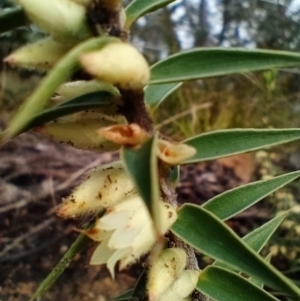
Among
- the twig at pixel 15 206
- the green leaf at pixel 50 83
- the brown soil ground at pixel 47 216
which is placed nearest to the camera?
the green leaf at pixel 50 83

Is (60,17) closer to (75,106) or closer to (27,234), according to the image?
(75,106)

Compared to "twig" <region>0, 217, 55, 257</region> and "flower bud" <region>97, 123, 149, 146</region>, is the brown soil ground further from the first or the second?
"flower bud" <region>97, 123, 149, 146</region>

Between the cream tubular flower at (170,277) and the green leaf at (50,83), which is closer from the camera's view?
the green leaf at (50,83)

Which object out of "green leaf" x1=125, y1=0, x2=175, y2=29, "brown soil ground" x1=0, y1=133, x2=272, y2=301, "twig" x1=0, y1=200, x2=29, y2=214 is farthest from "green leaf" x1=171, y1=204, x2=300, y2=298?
"twig" x1=0, y1=200, x2=29, y2=214

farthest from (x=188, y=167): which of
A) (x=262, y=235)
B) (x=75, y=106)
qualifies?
(x=75, y=106)

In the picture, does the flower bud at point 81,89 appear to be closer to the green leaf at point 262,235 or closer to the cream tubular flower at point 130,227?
the cream tubular flower at point 130,227

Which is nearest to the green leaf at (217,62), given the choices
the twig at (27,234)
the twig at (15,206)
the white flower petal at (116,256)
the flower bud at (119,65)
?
the flower bud at (119,65)

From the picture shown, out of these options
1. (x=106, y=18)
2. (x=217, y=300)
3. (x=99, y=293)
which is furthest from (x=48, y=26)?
(x=99, y=293)
